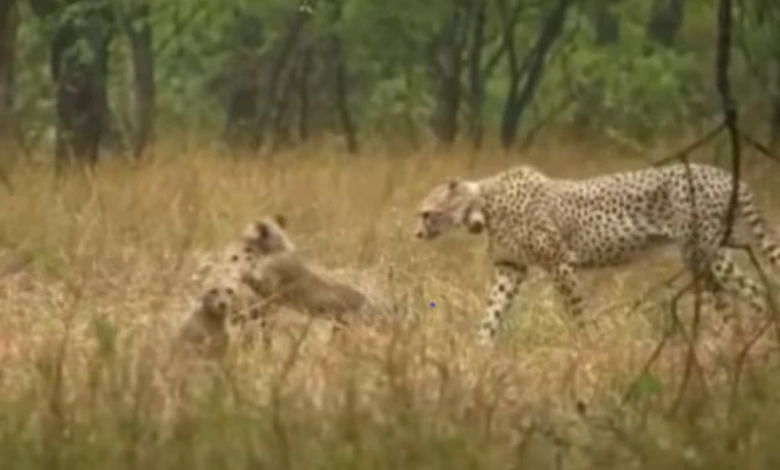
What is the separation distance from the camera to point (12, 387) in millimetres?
7348

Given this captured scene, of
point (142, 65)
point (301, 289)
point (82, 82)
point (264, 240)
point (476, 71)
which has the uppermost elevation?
point (476, 71)

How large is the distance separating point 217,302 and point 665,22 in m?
21.5

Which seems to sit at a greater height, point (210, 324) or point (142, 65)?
point (142, 65)

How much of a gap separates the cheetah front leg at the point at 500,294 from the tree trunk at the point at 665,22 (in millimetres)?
17104

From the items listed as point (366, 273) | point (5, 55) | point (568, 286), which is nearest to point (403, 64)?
point (5, 55)

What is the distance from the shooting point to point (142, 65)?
2911 centimetres

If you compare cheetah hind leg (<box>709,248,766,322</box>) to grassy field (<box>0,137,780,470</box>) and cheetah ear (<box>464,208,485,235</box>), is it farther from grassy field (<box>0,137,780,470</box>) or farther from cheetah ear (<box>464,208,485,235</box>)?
cheetah ear (<box>464,208,485,235</box>)

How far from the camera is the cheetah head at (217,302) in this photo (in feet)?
30.6

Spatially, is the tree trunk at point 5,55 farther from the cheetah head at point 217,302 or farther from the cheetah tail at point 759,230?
the cheetah head at point 217,302

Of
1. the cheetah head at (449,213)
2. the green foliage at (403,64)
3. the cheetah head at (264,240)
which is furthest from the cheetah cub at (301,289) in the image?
the green foliage at (403,64)

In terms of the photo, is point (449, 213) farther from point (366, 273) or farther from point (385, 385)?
point (385, 385)

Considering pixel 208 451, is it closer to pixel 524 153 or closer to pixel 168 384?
pixel 168 384

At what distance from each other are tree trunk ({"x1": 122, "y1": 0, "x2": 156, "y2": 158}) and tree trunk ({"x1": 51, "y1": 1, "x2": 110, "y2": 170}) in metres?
0.71

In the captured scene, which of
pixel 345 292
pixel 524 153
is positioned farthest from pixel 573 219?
pixel 524 153
